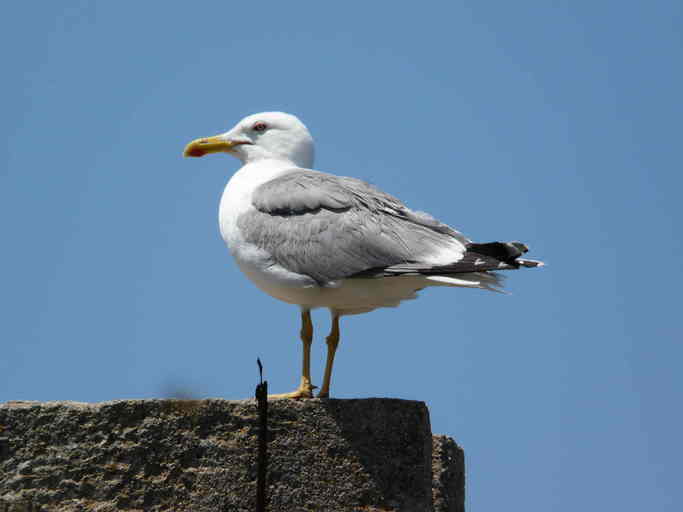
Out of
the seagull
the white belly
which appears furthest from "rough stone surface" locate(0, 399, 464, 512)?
the white belly

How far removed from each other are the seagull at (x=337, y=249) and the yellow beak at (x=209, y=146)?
2.38 ft

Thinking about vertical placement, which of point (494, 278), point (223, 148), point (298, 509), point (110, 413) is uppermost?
point (223, 148)

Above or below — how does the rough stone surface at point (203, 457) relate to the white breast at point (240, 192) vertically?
below

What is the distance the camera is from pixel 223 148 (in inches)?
323

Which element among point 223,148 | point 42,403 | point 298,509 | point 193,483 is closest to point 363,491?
point 298,509

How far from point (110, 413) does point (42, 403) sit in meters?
0.46

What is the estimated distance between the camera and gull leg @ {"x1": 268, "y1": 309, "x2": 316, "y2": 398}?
22.9 ft

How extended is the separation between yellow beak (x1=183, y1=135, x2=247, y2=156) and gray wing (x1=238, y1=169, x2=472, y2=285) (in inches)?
37.3

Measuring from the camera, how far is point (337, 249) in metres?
6.86

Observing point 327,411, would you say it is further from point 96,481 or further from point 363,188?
point 363,188

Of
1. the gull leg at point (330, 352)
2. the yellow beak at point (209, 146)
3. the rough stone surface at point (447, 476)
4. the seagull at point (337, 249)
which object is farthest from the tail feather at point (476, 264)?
the yellow beak at point (209, 146)

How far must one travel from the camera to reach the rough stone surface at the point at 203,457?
5.92 metres

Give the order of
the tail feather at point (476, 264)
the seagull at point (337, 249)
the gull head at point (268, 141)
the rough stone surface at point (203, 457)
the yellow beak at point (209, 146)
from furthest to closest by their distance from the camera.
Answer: the yellow beak at point (209, 146)
the gull head at point (268, 141)
the seagull at point (337, 249)
the tail feather at point (476, 264)
the rough stone surface at point (203, 457)

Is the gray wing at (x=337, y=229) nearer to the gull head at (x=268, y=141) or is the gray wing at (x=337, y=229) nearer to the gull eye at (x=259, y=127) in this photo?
the gull head at (x=268, y=141)
